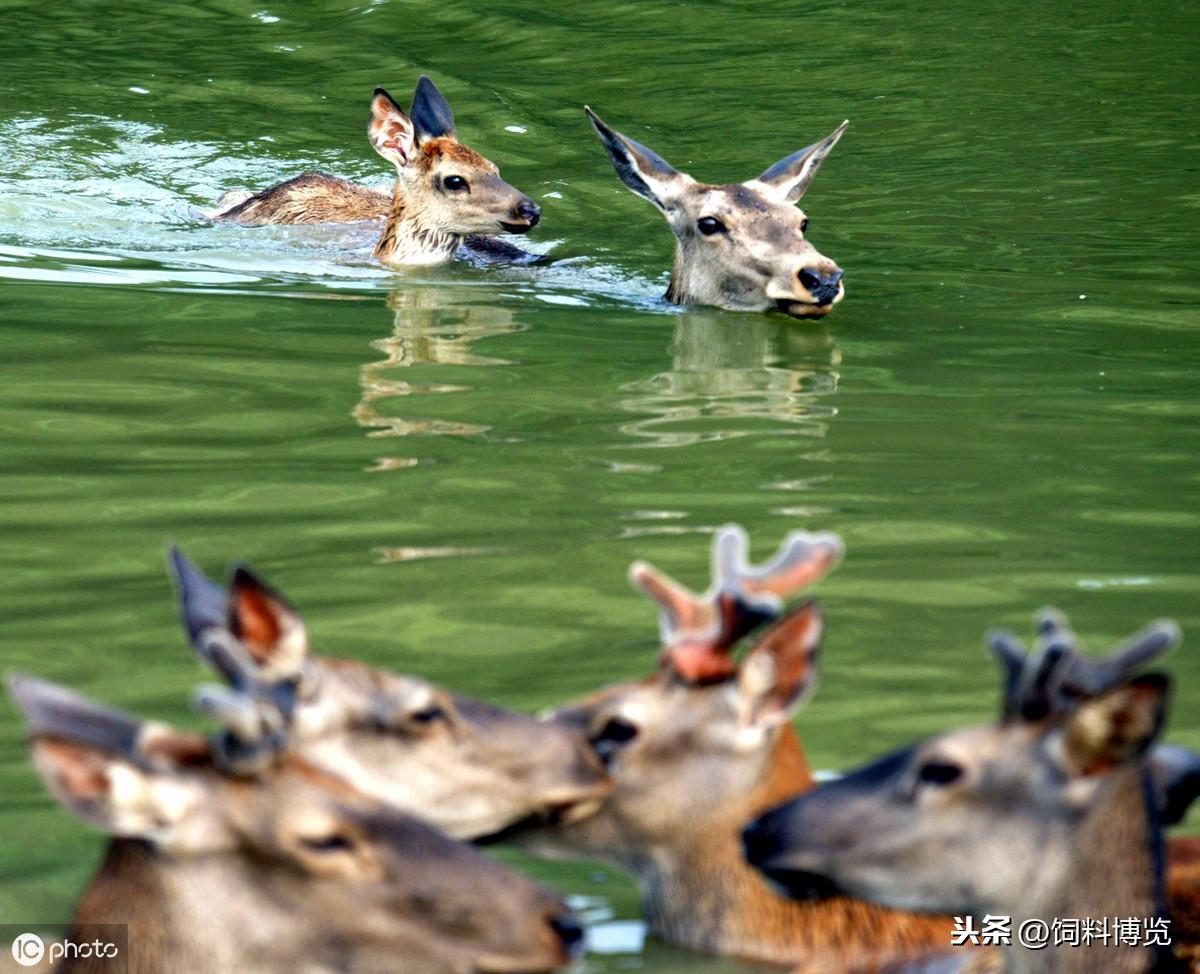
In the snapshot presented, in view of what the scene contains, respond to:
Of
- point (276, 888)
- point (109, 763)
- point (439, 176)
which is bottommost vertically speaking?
point (276, 888)

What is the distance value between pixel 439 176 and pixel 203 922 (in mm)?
11228

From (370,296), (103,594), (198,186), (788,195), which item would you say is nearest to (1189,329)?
(788,195)

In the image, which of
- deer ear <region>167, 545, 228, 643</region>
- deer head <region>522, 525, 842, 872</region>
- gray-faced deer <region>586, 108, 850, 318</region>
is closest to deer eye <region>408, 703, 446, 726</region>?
deer head <region>522, 525, 842, 872</region>

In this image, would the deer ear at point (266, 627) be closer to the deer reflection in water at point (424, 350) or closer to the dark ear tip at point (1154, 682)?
the dark ear tip at point (1154, 682)

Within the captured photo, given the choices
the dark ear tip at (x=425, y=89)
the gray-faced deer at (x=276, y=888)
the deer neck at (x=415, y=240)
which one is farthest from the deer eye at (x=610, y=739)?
the dark ear tip at (x=425, y=89)

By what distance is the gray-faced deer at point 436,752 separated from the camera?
5.59 m

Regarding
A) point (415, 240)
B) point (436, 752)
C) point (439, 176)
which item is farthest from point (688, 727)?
point (439, 176)

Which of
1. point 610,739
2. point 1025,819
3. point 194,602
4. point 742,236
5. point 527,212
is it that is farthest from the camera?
point 527,212

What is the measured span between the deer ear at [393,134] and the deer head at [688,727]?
10377 mm

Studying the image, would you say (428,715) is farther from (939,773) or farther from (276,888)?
(939,773)

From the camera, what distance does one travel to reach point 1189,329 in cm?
1215

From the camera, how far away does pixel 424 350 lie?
11.5 m

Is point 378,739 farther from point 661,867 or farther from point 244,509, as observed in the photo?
point 244,509

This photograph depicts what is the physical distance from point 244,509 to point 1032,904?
425 centimetres
